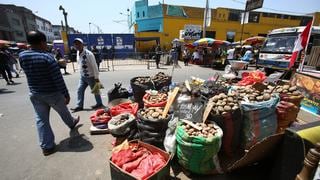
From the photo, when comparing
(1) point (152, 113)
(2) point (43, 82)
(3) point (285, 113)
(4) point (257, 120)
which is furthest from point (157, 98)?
(3) point (285, 113)

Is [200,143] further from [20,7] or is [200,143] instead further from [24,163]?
[20,7]

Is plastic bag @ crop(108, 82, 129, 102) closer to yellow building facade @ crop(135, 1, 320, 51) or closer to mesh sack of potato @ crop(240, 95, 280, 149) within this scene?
mesh sack of potato @ crop(240, 95, 280, 149)

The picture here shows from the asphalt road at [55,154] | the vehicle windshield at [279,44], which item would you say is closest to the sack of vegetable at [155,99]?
the asphalt road at [55,154]

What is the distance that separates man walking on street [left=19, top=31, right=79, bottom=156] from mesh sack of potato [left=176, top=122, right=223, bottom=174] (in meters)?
2.24

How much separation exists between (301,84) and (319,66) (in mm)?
3078

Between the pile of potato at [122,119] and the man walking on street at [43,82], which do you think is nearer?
the man walking on street at [43,82]

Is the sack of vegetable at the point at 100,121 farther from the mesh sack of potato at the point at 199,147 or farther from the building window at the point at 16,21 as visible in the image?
the building window at the point at 16,21

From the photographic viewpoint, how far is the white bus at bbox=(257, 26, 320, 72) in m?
8.45

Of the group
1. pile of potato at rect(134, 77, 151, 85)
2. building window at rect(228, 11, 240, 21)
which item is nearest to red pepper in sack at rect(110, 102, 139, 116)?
pile of potato at rect(134, 77, 151, 85)

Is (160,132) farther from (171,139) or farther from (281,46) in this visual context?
(281,46)

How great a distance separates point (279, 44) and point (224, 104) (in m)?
8.40

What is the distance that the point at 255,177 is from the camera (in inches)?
101

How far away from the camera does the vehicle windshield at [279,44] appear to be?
8.49 metres

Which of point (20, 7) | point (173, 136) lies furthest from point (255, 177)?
point (20, 7)
